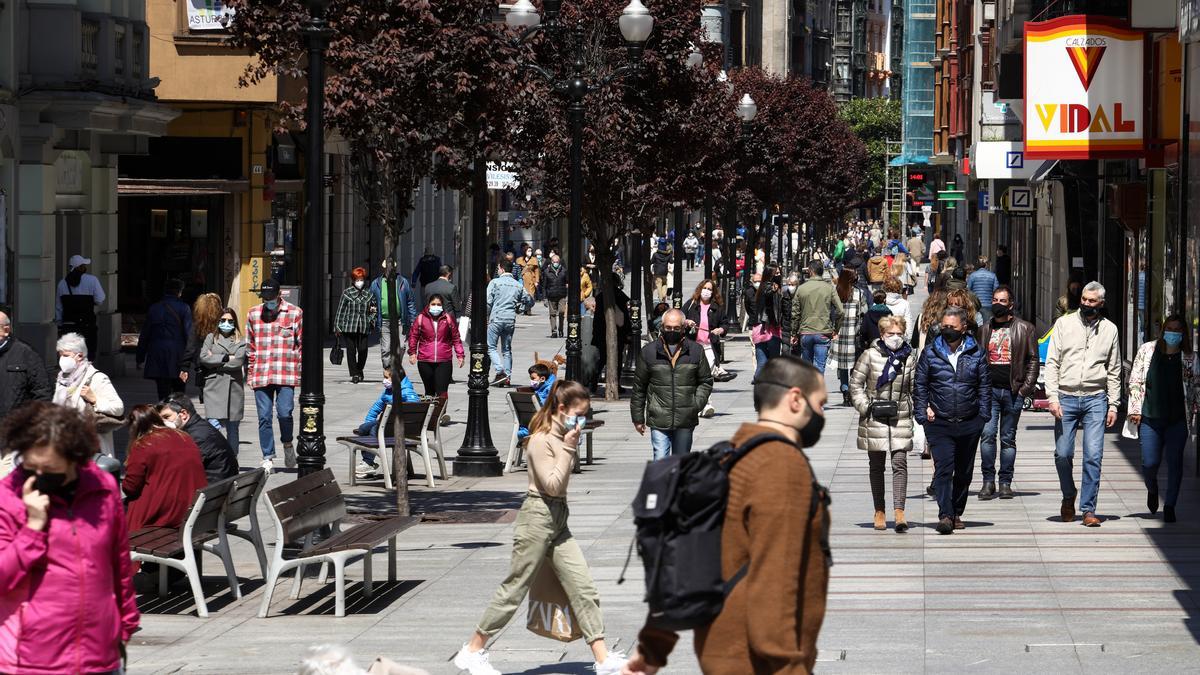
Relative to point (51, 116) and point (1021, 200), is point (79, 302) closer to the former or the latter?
point (51, 116)

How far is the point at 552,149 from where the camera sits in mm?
27953

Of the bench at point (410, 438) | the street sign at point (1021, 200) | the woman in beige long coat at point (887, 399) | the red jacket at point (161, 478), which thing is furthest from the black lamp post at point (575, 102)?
the street sign at point (1021, 200)

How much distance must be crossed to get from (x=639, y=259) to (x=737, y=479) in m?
26.3

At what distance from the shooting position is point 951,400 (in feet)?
48.8

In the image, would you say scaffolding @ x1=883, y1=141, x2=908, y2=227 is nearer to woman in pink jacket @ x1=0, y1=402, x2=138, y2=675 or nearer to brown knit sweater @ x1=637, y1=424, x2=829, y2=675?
woman in pink jacket @ x1=0, y1=402, x2=138, y2=675

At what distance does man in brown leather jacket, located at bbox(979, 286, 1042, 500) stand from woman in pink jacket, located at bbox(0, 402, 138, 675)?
11.2m

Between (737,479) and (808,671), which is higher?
(737,479)

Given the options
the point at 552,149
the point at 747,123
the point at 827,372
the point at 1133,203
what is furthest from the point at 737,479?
the point at 747,123

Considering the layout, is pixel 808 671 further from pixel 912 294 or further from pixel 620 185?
pixel 912 294

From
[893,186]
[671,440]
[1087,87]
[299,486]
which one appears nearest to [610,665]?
[299,486]

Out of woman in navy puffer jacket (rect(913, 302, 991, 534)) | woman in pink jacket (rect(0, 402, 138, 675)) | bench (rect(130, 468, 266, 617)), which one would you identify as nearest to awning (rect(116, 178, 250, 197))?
woman in navy puffer jacket (rect(913, 302, 991, 534))

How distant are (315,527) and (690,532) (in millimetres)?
6724

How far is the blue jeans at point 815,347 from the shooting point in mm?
27156

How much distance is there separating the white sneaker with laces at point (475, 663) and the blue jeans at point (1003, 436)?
8.05 m
